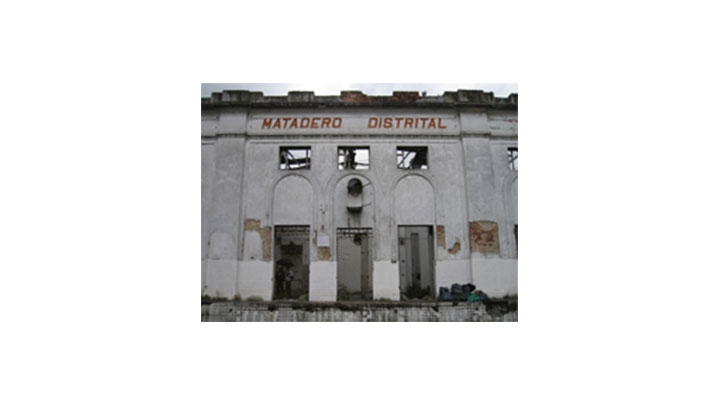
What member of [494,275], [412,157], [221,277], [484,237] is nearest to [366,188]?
[412,157]

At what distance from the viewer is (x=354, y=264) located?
28.3 feet

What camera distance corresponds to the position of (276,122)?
26.6 ft

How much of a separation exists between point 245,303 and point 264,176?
2.48 meters

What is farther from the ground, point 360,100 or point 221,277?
point 360,100

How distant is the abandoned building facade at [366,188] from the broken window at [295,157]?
28mm

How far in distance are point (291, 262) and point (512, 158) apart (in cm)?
520

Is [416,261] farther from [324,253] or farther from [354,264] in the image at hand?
[324,253]

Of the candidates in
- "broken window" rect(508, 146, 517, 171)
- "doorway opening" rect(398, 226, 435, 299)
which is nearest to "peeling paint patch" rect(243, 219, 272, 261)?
"doorway opening" rect(398, 226, 435, 299)

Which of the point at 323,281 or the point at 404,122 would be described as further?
the point at 404,122

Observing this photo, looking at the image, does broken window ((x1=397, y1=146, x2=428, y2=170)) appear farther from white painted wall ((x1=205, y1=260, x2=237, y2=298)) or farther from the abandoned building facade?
white painted wall ((x1=205, y1=260, x2=237, y2=298))

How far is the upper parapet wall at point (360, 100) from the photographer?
7828 mm

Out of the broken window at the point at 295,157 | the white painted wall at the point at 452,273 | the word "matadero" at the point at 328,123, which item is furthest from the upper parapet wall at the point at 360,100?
the white painted wall at the point at 452,273

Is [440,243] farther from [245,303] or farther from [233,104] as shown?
[233,104]

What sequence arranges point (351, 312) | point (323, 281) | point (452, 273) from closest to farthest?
point (351, 312) → point (323, 281) → point (452, 273)
